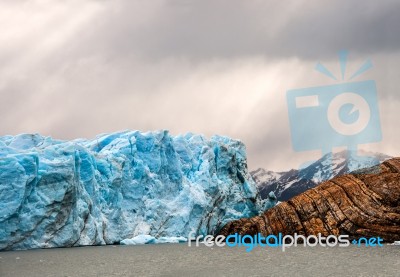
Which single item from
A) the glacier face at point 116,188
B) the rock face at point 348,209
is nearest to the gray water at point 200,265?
the glacier face at point 116,188

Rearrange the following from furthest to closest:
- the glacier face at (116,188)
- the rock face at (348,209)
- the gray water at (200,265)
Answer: the rock face at (348,209) → the glacier face at (116,188) → the gray water at (200,265)

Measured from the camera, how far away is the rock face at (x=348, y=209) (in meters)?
36.8

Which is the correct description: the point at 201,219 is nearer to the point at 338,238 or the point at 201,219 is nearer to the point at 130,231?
the point at 130,231

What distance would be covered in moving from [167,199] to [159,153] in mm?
4011

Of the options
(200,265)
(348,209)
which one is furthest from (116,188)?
(348,209)

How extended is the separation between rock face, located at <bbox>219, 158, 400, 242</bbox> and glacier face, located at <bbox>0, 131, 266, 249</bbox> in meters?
8.25

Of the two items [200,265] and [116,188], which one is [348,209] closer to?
[200,265]

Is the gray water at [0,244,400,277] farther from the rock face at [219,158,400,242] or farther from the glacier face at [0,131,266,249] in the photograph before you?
the rock face at [219,158,400,242]

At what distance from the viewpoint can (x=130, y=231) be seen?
42.9 metres

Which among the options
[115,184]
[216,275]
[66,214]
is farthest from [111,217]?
[216,275]

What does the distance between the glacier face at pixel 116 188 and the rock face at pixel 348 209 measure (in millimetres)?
8250

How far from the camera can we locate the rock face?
36781mm

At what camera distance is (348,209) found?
1481 inches

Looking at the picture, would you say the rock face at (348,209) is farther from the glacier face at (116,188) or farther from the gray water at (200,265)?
the glacier face at (116,188)
